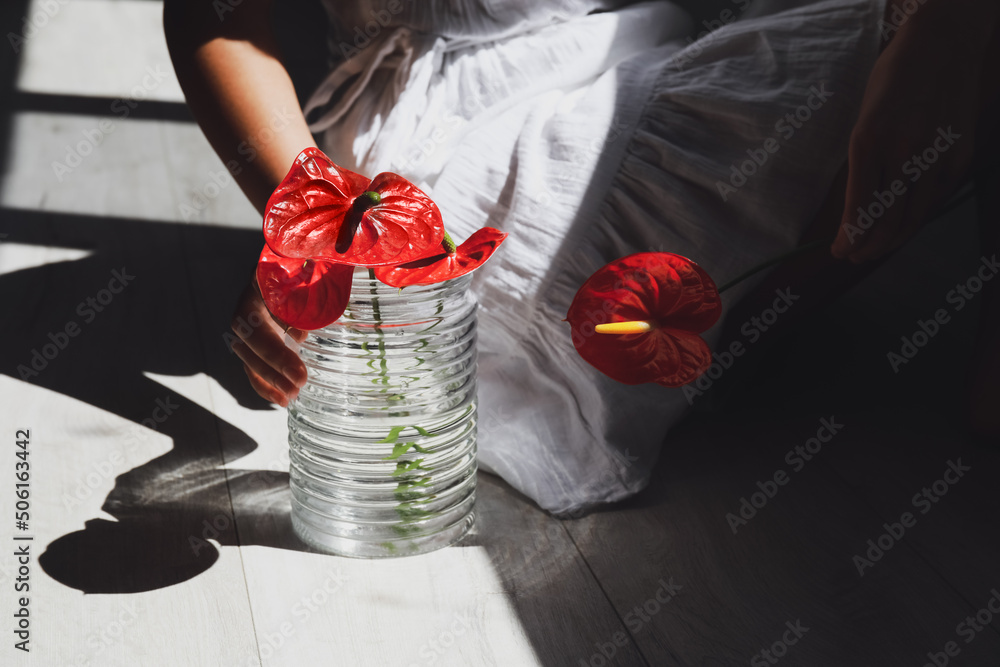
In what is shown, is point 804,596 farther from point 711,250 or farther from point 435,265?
point 435,265

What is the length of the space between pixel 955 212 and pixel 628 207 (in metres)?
0.83

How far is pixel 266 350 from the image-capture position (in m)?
0.73

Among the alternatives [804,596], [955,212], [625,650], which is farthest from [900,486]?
[955,212]

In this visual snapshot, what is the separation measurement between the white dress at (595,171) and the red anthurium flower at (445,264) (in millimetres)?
264

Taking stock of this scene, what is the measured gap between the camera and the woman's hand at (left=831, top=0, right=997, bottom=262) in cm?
74

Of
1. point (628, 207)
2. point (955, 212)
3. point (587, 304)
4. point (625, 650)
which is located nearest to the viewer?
point (587, 304)

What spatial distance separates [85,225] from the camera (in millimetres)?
1478
